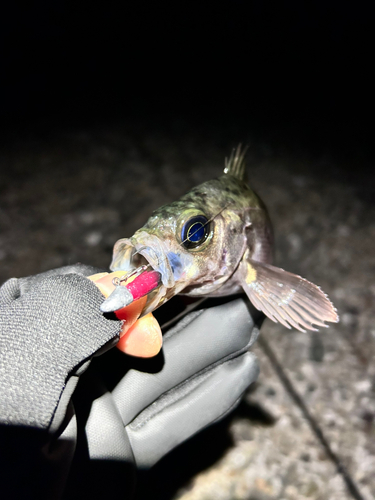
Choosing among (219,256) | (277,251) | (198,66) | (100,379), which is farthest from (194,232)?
(198,66)

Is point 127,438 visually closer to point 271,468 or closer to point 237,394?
point 237,394

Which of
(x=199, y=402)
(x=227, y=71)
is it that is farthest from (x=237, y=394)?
(x=227, y=71)

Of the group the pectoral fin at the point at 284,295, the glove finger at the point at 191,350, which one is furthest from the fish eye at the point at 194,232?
the glove finger at the point at 191,350

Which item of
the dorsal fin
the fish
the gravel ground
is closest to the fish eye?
the fish

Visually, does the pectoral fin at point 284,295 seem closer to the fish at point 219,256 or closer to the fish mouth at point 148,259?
the fish at point 219,256

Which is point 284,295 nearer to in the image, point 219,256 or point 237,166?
point 219,256

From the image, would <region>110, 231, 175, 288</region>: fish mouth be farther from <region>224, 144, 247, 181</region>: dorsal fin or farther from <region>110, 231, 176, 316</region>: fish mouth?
<region>224, 144, 247, 181</region>: dorsal fin
